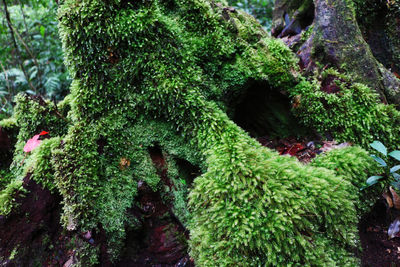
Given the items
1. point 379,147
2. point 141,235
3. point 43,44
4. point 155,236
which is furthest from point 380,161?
point 43,44

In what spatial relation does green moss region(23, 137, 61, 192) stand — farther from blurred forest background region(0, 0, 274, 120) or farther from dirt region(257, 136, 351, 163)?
blurred forest background region(0, 0, 274, 120)

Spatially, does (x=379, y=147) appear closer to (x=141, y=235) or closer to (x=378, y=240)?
(x=378, y=240)

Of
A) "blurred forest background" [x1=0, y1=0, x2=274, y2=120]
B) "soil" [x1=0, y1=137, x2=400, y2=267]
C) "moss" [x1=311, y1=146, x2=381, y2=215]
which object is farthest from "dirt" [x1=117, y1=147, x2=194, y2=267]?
Answer: "blurred forest background" [x1=0, y1=0, x2=274, y2=120]

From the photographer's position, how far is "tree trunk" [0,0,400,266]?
170 cm

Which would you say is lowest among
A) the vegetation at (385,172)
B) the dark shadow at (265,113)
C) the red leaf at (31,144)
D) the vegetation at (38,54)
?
the vegetation at (38,54)

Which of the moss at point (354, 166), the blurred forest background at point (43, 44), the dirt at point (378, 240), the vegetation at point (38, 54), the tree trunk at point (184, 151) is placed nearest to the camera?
the tree trunk at point (184, 151)

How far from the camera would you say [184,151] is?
232 centimetres

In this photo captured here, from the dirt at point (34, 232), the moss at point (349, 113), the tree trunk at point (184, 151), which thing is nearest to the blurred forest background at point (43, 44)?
the tree trunk at point (184, 151)

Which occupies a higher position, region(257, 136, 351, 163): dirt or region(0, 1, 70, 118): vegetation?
region(257, 136, 351, 163): dirt

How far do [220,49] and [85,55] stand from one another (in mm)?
1364

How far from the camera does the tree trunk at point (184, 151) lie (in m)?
1.70

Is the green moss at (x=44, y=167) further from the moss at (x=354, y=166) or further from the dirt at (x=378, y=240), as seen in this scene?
the dirt at (x=378, y=240)

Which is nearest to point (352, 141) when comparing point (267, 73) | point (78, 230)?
point (267, 73)

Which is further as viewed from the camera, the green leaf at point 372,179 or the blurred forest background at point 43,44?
the blurred forest background at point 43,44
